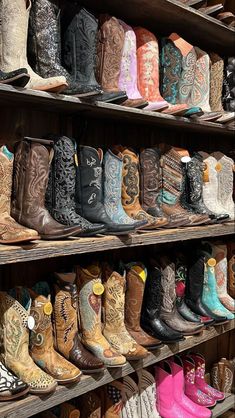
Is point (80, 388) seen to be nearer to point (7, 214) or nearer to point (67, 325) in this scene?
point (67, 325)

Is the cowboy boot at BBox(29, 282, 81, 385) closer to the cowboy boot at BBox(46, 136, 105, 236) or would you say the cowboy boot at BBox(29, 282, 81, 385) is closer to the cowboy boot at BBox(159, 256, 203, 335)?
the cowboy boot at BBox(46, 136, 105, 236)

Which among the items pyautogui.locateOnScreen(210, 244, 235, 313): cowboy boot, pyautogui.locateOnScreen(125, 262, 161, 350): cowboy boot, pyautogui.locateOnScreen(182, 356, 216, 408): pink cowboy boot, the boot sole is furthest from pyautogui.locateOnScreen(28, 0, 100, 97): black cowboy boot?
pyautogui.locateOnScreen(182, 356, 216, 408): pink cowboy boot

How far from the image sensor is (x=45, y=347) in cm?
205

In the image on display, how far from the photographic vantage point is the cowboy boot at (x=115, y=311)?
7.63 ft

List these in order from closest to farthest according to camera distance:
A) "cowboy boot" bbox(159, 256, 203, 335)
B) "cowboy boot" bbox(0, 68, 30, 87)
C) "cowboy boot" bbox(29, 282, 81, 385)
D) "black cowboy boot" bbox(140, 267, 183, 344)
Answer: "cowboy boot" bbox(0, 68, 30, 87), "cowboy boot" bbox(29, 282, 81, 385), "black cowboy boot" bbox(140, 267, 183, 344), "cowboy boot" bbox(159, 256, 203, 335)

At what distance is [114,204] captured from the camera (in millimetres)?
2371

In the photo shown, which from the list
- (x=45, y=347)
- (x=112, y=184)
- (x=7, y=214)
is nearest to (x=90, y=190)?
(x=112, y=184)

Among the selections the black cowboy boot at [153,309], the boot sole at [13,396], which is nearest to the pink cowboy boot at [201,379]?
the black cowboy boot at [153,309]

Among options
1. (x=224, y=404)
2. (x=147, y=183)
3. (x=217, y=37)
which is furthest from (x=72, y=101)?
(x=224, y=404)

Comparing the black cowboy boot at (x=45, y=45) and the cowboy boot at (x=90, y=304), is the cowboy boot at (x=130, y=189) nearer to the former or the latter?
the cowboy boot at (x=90, y=304)

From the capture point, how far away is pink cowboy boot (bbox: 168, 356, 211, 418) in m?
2.76

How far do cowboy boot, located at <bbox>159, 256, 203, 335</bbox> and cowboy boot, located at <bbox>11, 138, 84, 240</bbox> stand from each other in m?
0.81

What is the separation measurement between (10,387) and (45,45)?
1.28 metres

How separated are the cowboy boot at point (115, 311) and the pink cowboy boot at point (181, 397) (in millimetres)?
524
